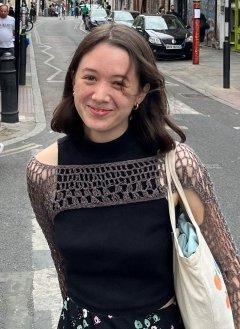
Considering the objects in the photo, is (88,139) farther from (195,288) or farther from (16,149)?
(16,149)

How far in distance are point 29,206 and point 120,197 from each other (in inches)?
189

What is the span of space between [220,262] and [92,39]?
75 centimetres

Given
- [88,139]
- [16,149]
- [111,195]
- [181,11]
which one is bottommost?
[16,149]

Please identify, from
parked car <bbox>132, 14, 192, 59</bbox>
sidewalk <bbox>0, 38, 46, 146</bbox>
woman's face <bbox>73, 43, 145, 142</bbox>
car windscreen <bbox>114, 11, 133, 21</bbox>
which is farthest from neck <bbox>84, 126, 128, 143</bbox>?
car windscreen <bbox>114, 11, 133, 21</bbox>

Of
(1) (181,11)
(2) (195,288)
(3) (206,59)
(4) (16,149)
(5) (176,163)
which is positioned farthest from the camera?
(1) (181,11)

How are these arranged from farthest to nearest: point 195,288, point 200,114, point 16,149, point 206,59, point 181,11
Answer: point 181,11 < point 206,59 < point 200,114 < point 16,149 < point 195,288

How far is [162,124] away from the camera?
1.87 metres

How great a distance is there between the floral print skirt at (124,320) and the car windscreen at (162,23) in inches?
852

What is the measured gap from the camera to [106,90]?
1761mm

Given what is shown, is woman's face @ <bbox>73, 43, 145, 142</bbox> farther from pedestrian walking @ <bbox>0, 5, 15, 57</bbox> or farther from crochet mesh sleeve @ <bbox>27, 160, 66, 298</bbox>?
pedestrian walking @ <bbox>0, 5, 15, 57</bbox>

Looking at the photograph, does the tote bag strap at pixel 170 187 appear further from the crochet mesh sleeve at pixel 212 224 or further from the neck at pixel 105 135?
the neck at pixel 105 135

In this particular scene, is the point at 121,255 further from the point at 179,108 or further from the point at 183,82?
the point at 183,82

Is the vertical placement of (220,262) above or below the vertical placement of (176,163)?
below

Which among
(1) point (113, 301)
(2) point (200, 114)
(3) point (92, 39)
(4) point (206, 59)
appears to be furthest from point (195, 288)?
(4) point (206, 59)
